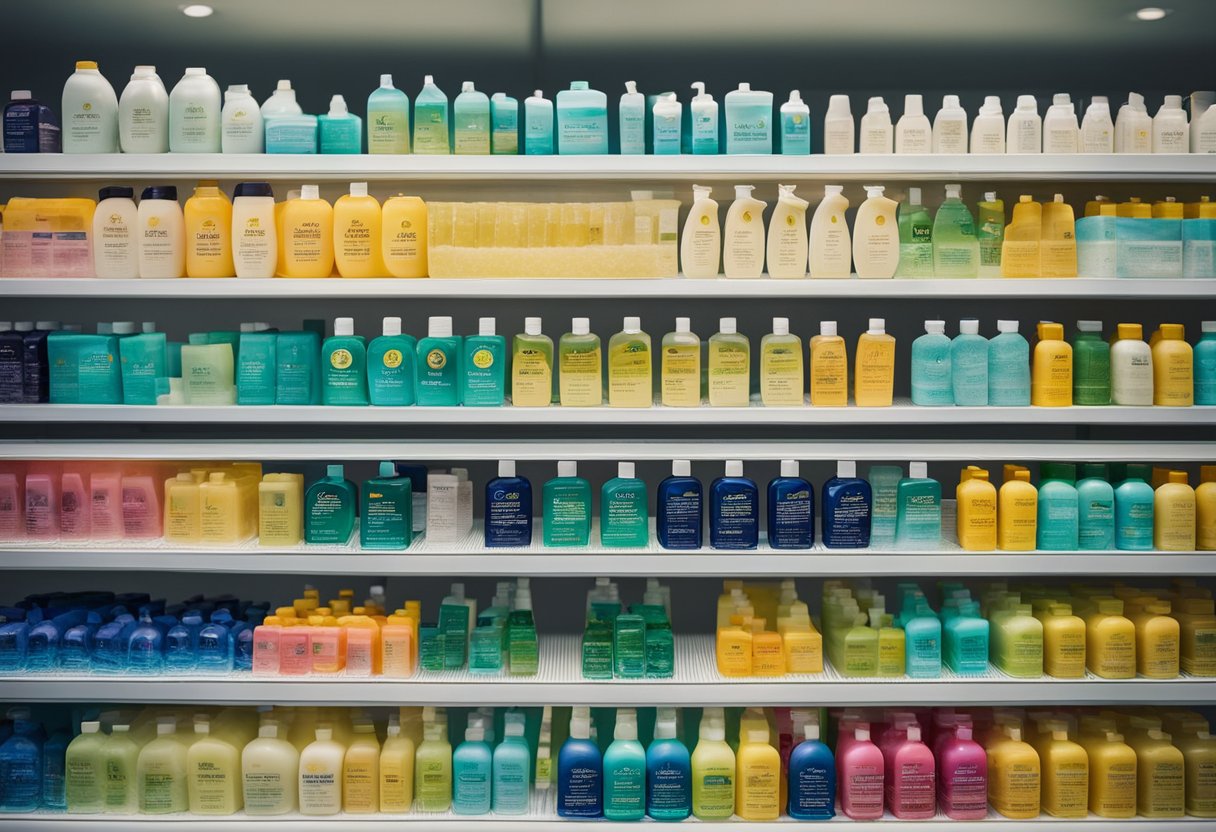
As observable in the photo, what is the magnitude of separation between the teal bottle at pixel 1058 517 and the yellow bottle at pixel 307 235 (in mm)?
2312

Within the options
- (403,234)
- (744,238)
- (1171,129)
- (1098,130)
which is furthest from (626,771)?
(1171,129)

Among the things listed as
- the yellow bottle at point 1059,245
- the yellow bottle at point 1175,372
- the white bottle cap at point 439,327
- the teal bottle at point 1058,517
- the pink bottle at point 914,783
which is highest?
the yellow bottle at point 1059,245

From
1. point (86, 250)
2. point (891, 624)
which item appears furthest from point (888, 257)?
point (86, 250)

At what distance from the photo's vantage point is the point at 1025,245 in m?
3.38

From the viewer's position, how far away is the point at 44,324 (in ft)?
11.5

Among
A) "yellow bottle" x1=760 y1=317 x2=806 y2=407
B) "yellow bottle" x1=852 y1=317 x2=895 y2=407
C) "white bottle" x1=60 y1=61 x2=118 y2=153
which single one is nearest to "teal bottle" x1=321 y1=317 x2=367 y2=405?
"white bottle" x1=60 y1=61 x2=118 y2=153

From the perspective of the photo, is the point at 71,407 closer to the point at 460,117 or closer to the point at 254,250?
the point at 254,250

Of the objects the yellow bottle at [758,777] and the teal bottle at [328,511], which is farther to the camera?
the teal bottle at [328,511]

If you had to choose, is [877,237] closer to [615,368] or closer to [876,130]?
[876,130]

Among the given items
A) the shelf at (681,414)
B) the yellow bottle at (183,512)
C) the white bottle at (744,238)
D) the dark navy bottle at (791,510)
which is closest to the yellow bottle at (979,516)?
the shelf at (681,414)

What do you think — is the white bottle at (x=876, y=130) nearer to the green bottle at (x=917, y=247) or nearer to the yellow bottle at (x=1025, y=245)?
the green bottle at (x=917, y=247)

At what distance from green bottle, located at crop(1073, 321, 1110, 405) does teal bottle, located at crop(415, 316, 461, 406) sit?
190 cm

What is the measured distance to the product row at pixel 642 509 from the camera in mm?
3402

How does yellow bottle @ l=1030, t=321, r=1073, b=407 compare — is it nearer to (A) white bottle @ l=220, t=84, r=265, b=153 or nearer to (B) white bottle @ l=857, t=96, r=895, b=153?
(B) white bottle @ l=857, t=96, r=895, b=153
